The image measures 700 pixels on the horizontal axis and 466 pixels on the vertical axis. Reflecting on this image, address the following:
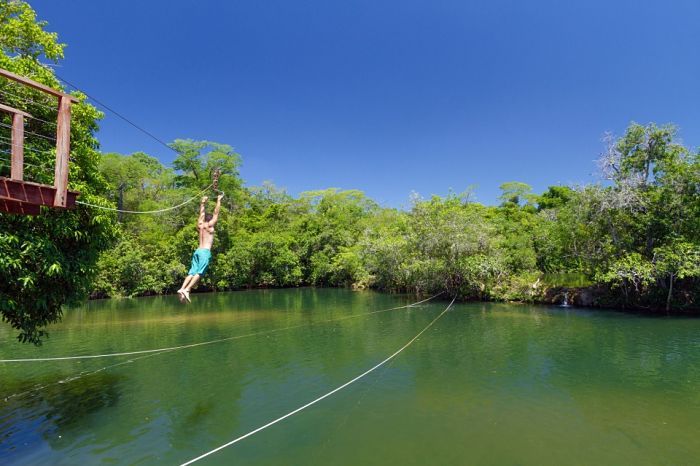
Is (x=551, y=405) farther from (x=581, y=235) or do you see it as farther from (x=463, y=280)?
(x=463, y=280)

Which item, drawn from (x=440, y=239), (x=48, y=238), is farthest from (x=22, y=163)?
(x=440, y=239)

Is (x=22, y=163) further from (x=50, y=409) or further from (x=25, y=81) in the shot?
(x=50, y=409)

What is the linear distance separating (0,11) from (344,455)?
1540 cm

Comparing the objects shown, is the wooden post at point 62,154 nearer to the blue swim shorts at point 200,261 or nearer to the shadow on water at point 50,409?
the blue swim shorts at point 200,261

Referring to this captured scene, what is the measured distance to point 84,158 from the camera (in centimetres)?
957

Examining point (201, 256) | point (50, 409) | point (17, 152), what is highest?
point (17, 152)

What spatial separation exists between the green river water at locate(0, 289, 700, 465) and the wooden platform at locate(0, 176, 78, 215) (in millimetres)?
5162

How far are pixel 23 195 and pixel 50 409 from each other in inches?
309

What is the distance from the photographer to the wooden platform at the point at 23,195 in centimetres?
532

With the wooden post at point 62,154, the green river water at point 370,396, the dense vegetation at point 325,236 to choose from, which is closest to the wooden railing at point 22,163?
the wooden post at point 62,154

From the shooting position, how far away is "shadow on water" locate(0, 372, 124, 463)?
28.4 feet

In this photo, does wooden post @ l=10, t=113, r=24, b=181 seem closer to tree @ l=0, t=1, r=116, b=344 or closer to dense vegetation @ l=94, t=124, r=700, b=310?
tree @ l=0, t=1, r=116, b=344

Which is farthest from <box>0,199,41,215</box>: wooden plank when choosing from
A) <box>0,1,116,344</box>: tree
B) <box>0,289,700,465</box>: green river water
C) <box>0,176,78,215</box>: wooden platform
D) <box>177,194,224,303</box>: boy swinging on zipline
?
<box>0,289,700,465</box>: green river water

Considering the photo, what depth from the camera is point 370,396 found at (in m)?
11.0
